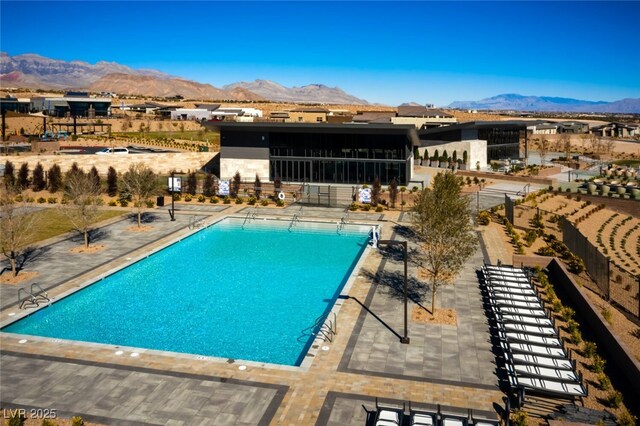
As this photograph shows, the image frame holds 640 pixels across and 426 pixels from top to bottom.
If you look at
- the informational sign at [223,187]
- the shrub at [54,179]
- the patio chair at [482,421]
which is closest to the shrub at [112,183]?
the shrub at [54,179]

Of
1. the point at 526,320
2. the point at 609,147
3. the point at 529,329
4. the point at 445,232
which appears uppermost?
the point at 609,147

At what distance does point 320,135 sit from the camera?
161ft

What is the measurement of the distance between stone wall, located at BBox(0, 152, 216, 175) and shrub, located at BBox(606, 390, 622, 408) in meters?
48.5

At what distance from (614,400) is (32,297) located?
2143cm

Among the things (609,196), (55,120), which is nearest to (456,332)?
(609,196)

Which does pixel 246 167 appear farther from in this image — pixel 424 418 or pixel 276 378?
pixel 424 418

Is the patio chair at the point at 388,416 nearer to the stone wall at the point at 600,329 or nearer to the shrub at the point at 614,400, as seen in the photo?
the shrub at the point at 614,400

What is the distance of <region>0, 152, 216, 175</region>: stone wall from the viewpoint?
170ft

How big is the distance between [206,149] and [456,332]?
52713mm

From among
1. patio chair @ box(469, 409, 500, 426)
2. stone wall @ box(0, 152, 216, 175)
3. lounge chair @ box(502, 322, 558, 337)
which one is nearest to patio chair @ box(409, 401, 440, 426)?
patio chair @ box(469, 409, 500, 426)

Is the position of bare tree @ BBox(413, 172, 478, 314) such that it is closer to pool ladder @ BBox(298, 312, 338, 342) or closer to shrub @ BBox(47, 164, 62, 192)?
pool ladder @ BBox(298, 312, 338, 342)

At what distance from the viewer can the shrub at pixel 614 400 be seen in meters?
13.5

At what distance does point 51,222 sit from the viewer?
36.2 metres

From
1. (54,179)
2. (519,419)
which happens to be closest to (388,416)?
(519,419)
